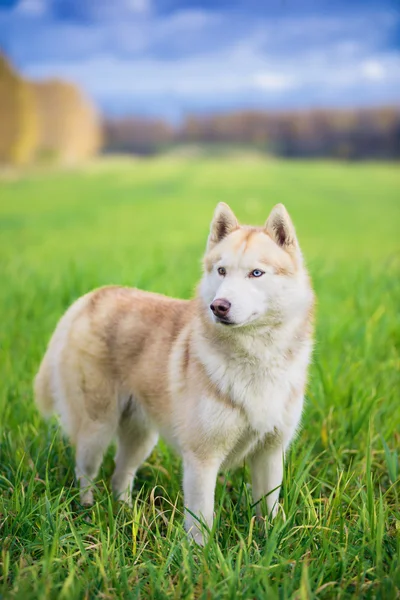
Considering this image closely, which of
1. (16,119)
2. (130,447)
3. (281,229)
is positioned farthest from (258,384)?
(16,119)

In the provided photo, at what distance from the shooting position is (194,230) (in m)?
6.33

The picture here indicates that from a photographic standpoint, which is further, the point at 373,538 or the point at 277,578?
the point at 373,538

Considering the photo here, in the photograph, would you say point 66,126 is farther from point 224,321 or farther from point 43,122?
point 224,321

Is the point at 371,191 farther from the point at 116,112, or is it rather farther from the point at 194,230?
the point at 116,112

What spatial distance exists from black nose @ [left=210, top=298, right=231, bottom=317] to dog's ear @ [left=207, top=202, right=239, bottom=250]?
34 centimetres

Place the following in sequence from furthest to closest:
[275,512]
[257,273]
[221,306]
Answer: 1. [275,512]
2. [257,273]
3. [221,306]

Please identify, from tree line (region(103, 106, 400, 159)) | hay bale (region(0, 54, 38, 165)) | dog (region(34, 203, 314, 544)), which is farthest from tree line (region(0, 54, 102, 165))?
dog (region(34, 203, 314, 544))

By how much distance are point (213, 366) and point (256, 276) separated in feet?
0.96

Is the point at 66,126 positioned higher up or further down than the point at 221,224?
higher up

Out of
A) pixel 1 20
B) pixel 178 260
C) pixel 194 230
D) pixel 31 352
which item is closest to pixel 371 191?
pixel 194 230

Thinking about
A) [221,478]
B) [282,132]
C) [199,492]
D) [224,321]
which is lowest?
[221,478]

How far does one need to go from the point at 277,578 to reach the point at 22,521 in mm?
723

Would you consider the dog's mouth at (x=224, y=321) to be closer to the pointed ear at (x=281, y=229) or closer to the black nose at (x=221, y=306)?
the black nose at (x=221, y=306)

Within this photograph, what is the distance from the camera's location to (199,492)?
5.74 feet
